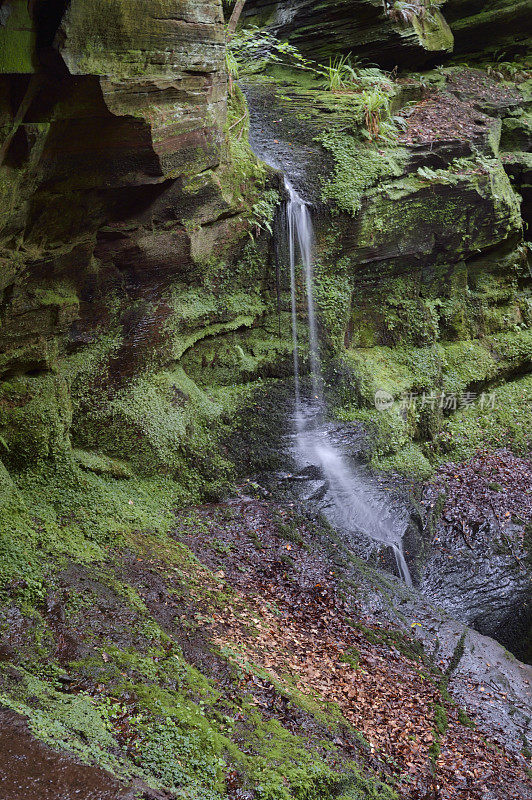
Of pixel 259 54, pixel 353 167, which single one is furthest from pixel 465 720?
pixel 259 54

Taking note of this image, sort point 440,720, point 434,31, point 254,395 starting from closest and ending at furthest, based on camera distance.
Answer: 1. point 440,720
2. point 254,395
3. point 434,31

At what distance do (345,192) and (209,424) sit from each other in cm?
401

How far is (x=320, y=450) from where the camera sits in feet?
26.9

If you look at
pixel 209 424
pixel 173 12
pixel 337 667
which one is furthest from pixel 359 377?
pixel 173 12

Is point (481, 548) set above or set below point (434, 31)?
below

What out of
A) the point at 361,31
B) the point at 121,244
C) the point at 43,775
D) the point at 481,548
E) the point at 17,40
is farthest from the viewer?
the point at 361,31

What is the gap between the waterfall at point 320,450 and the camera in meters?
7.66

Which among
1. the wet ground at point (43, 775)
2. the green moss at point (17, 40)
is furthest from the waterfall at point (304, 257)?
the wet ground at point (43, 775)

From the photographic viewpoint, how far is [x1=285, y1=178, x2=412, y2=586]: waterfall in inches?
302

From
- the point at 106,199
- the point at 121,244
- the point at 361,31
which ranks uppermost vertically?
the point at 361,31

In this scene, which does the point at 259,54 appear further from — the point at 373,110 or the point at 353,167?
the point at 353,167

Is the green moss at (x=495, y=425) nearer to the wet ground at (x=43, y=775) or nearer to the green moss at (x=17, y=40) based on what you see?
the wet ground at (x=43, y=775)

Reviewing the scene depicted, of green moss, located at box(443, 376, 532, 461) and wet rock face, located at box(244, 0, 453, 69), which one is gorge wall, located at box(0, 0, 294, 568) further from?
wet rock face, located at box(244, 0, 453, 69)

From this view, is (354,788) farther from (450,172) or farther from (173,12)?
(450,172)
